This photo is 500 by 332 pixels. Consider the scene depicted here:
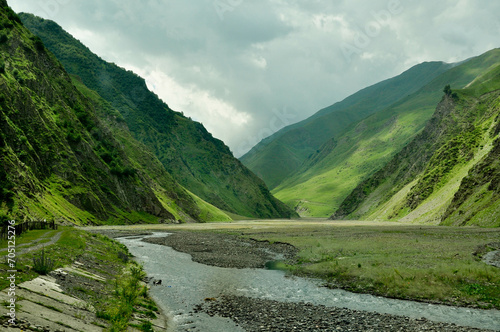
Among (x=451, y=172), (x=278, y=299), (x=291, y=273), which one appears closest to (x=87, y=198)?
(x=291, y=273)

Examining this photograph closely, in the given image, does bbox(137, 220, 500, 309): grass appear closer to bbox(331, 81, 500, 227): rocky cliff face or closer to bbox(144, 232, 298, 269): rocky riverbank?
bbox(144, 232, 298, 269): rocky riverbank

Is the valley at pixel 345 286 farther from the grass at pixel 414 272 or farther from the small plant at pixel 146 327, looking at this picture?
the small plant at pixel 146 327

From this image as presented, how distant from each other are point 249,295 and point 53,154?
331 ft

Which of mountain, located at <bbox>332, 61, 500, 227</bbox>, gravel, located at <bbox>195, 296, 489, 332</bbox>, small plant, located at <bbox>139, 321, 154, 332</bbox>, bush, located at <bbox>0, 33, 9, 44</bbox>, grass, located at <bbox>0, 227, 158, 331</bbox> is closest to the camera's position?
small plant, located at <bbox>139, 321, 154, 332</bbox>

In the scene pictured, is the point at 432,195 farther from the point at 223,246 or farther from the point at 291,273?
the point at 291,273

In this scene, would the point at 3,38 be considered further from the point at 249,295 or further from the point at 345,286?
the point at 345,286

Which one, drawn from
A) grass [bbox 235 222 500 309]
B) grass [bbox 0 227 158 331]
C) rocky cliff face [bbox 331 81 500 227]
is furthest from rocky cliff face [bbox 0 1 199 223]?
rocky cliff face [bbox 331 81 500 227]

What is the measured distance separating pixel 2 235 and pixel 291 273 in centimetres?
3394

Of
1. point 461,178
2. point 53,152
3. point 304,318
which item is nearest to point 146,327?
point 304,318

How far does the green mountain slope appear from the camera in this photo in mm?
79250

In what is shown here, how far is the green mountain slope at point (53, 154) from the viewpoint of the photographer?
79250mm

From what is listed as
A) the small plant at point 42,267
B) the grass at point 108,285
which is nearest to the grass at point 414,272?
the grass at point 108,285

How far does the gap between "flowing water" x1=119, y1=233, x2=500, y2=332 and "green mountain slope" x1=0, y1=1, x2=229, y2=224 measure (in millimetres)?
40115

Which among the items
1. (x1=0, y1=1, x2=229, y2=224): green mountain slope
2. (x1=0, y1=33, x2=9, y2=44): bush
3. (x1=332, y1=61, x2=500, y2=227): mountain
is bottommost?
(x1=332, y1=61, x2=500, y2=227): mountain
